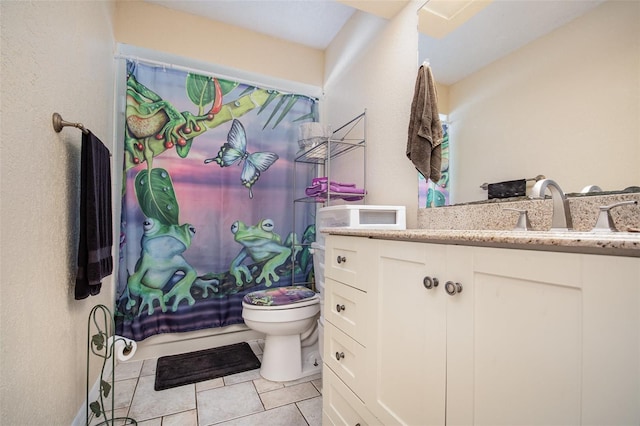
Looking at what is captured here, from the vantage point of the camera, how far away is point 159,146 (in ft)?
6.57

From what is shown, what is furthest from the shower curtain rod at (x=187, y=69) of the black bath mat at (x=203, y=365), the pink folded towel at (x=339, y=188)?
the black bath mat at (x=203, y=365)

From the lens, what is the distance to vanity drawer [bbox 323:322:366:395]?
0.95m

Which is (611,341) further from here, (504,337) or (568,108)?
(568,108)

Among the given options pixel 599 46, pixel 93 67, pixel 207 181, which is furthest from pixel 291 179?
pixel 599 46

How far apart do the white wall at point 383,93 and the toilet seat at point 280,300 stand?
723 mm

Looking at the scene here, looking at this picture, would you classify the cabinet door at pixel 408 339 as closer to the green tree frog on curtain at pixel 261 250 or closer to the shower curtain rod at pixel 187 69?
the green tree frog on curtain at pixel 261 250

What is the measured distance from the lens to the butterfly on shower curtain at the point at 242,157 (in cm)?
219

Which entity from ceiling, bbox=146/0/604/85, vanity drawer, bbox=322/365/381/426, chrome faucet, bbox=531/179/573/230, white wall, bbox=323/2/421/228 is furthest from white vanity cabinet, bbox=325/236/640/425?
ceiling, bbox=146/0/604/85

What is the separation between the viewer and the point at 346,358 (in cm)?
104

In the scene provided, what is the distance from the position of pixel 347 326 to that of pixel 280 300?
0.81 metres

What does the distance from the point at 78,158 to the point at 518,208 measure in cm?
174

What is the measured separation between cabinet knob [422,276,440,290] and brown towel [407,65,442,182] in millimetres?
760

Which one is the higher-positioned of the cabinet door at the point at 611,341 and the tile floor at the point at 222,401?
the cabinet door at the point at 611,341

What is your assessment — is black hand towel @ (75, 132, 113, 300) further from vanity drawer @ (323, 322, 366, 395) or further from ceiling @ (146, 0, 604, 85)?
ceiling @ (146, 0, 604, 85)
